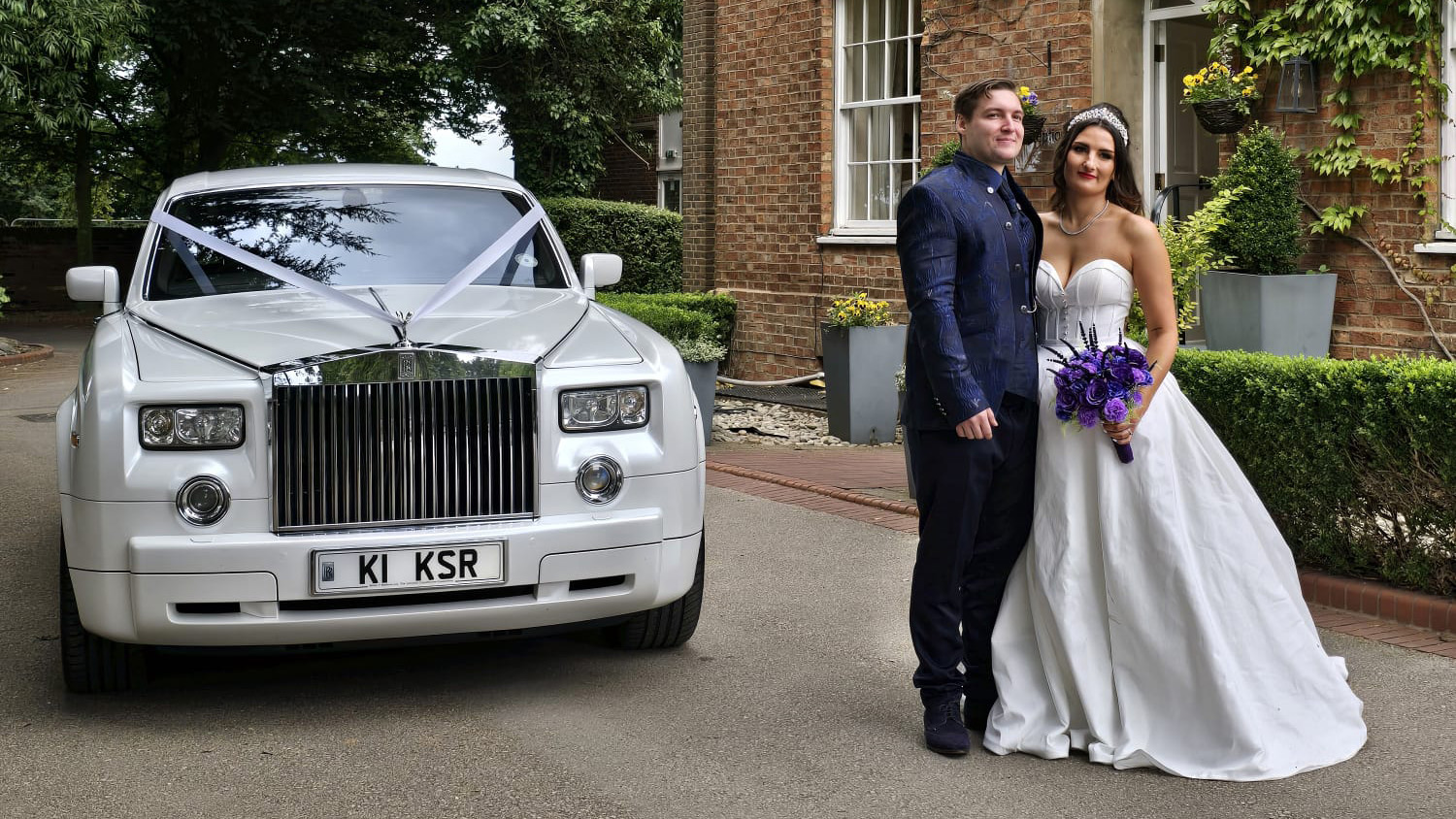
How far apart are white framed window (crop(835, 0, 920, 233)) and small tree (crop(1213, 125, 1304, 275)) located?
13.7ft

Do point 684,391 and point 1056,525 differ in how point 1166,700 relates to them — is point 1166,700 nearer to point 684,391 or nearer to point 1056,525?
point 1056,525

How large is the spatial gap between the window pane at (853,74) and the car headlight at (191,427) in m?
10.7

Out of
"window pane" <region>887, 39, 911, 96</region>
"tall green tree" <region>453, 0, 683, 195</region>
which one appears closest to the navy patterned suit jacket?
"window pane" <region>887, 39, 911, 96</region>

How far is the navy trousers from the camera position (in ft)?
14.4

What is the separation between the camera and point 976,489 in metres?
4.39

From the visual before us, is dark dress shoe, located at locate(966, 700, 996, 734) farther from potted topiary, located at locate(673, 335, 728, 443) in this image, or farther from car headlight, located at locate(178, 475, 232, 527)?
potted topiary, located at locate(673, 335, 728, 443)

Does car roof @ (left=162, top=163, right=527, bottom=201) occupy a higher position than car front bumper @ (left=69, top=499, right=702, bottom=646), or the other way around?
car roof @ (left=162, top=163, right=527, bottom=201)

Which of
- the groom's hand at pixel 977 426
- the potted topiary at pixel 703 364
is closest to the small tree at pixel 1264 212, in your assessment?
the potted topiary at pixel 703 364

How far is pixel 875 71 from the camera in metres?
14.2

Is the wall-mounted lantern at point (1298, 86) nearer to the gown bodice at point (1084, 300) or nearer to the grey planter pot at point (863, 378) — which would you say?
the grey planter pot at point (863, 378)

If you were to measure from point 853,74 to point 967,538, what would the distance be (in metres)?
10.7

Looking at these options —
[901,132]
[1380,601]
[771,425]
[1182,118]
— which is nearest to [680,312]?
[771,425]

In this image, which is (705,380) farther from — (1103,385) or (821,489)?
(1103,385)

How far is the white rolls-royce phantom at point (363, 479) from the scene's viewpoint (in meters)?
4.45
